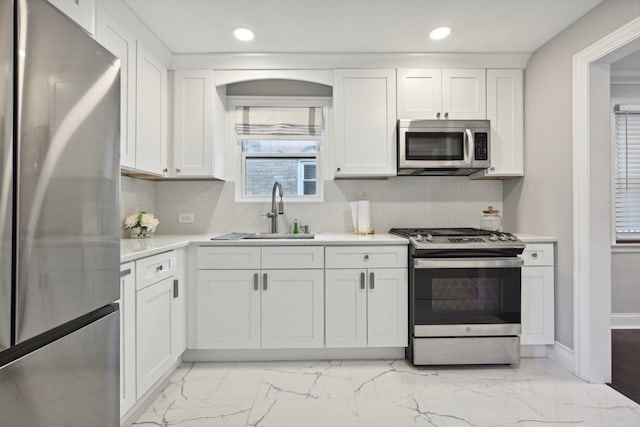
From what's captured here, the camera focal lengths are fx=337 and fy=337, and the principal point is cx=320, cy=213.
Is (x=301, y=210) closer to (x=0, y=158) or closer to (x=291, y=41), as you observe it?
(x=291, y=41)

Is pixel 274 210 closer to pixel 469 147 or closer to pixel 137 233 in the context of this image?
pixel 137 233

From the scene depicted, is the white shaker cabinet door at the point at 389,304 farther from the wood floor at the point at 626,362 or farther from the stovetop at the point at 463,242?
the wood floor at the point at 626,362

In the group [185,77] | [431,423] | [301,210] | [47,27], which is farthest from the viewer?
[301,210]

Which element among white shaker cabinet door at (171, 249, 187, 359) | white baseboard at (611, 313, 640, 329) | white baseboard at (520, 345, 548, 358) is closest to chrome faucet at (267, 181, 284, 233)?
white shaker cabinet door at (171, 249, 187, 359)

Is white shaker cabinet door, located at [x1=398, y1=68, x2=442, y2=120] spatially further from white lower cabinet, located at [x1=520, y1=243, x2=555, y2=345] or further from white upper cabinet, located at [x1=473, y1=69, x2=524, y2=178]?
white lower cabinet, located at [x1=520, y1=243, x2=555, y2=345]

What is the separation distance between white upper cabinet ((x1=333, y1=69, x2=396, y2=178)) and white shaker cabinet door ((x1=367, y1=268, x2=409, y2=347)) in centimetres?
86

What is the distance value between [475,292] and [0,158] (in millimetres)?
2502

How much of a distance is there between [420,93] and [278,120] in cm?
125

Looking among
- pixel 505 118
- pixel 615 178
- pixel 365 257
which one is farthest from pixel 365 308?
pixel 615 178

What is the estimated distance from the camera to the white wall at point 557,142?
2.21m

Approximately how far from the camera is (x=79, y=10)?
119 cm

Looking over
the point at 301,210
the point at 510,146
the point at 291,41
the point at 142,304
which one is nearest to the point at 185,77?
the point at 291,41

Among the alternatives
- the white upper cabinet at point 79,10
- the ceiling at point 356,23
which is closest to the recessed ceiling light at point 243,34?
the ceiling at point 356,23

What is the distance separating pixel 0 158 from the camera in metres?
0.71
